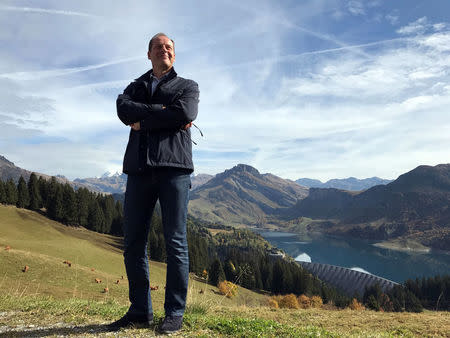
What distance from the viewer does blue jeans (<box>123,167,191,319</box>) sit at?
3.69 metres

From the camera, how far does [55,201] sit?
6381 centimetres

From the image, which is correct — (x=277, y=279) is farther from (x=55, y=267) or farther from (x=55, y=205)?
(x=55, y=267)

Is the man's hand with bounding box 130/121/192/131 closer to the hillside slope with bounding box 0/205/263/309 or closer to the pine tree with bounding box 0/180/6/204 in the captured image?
the hillside slope with bounding box 0/205/263/309

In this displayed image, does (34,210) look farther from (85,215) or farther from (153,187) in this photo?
(153,187)

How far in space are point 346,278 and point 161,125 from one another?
159 meters

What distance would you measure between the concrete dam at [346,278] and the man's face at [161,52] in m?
141

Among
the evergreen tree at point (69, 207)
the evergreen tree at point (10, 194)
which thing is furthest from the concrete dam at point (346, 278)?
the evergreen tree at point (10, 194)

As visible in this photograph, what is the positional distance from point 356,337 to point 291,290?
89269 millimetres

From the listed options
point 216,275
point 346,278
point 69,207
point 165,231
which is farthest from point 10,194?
point 346,278

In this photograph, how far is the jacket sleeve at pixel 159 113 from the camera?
12.1ft

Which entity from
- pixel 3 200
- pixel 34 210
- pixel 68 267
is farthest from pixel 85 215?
pixel 68 267

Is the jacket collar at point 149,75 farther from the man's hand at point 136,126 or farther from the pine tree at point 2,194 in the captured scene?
the pine tree at point 2,194

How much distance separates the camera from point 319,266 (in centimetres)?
14988

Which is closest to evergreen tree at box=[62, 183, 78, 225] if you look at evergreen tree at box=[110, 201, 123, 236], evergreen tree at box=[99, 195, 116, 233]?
evergreen tree at box=[99, 195, 116, 233]
